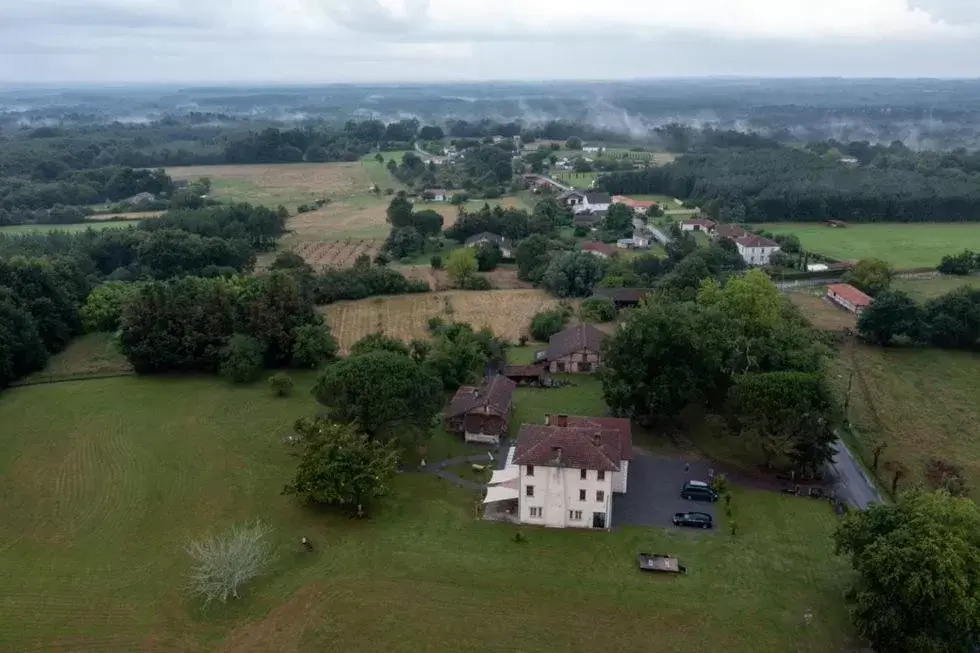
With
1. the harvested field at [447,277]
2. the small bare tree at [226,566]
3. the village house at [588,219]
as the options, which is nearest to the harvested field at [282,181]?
the village house at [588,219]

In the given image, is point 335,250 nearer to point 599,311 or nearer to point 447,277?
point 447,277

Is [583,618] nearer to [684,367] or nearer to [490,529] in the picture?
[490,529]

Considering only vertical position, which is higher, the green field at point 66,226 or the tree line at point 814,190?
the tree line at point 814,190

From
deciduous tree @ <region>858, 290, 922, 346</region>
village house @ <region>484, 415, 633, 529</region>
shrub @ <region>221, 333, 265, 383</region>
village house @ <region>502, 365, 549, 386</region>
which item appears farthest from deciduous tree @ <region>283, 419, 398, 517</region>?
deciduous tree @ <region>858, 290, 922, 346</region>

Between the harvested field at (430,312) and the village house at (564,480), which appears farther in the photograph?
the harvested field at (430,312)

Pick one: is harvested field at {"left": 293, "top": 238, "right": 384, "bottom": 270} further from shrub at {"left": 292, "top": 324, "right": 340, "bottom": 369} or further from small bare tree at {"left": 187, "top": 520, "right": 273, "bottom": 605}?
small bare tree at {"left": 187, "top": 520, "right": 273, "bottom": 605}

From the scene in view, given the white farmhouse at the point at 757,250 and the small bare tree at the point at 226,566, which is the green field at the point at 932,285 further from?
the small bare tree at the point at 226,566

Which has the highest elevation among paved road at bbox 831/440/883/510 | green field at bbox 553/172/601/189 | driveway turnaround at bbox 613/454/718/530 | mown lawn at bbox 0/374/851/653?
green field at bbox 553/172/601/189
